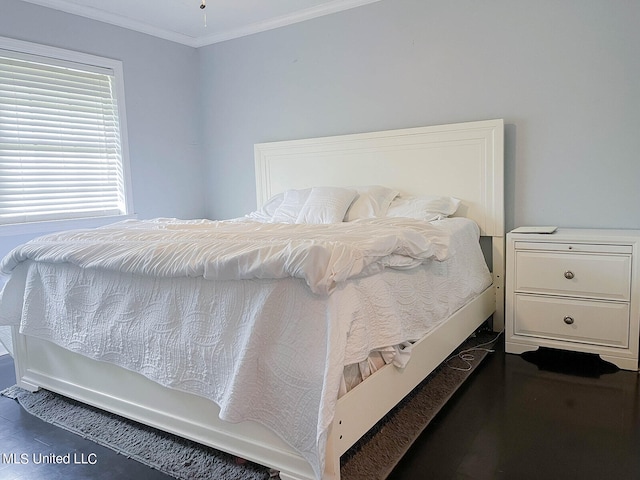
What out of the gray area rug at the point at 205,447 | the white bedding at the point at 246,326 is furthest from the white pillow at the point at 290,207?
the gray area rug at the point at 205,447

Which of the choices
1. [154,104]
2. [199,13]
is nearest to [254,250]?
[199,13]

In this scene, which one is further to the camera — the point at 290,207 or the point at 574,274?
the point at 290,207

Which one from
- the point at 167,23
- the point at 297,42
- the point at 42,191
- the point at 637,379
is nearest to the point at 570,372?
the point at 637,379

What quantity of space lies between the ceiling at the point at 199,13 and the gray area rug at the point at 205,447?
257 centimetres

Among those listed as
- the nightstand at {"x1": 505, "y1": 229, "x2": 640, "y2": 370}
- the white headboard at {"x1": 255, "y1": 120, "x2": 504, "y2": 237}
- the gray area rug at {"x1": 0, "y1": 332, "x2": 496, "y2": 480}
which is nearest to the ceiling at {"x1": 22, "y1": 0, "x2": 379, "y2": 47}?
the white headboard at {"x1": 255, "y1": 120, "x2": 504, "y2": 237}

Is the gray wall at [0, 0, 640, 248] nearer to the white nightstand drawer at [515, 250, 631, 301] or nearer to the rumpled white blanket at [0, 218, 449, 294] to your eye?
the white nightstand drawer at [515, 250, 631, 301]

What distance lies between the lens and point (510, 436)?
1.79 meters

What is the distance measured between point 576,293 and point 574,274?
99 millimetres

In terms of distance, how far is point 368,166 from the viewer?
3.42 m

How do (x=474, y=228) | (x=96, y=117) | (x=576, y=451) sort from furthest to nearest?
1. (x=96, y=117)
2. (x=474, y=228)
3. (x=576, y=451)

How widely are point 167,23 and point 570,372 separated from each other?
3.68 meters

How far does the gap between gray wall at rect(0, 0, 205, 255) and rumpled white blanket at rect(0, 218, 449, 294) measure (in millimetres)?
1396

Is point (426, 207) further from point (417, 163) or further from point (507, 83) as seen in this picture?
point (507, 83)

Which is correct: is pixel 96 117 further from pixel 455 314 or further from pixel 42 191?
pixel 455 314
